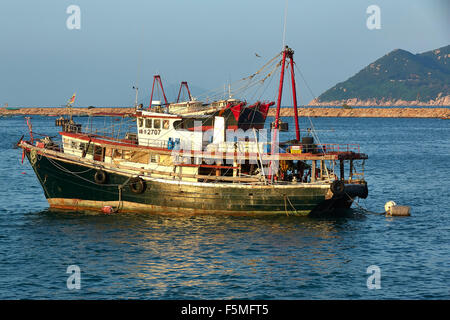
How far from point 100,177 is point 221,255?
34.3ft

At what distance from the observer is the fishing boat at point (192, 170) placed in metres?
33.2

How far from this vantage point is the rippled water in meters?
23.1

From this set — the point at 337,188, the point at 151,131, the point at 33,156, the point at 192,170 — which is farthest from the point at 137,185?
the point at 337,188

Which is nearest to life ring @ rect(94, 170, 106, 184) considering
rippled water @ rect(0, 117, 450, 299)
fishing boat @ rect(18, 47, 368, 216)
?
fishing boat @ rect(18, 47, 368, 216)

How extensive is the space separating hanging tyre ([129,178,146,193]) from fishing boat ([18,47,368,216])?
0.22 ft

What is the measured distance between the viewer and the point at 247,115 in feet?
132

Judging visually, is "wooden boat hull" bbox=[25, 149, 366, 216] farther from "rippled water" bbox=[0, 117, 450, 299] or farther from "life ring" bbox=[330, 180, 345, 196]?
"rippled water" bbox=[0, 117, 450, 299]

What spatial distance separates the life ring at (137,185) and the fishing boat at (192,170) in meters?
0.07

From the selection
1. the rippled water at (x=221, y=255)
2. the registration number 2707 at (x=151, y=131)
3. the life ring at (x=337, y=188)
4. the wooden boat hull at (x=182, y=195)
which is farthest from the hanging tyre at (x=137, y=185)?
the life ring at (x=337, y=188)

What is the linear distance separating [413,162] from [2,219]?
49508 millimetres

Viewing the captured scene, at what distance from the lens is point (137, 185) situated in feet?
111

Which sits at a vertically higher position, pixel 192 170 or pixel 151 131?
pixel 151 131

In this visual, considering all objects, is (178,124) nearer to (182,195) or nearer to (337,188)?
(182,195)

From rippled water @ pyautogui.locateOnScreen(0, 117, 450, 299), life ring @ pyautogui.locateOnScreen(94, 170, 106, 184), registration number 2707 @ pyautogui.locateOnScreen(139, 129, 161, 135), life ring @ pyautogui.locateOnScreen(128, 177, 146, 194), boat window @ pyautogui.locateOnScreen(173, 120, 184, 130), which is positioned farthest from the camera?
registration number 2707 @ pyautogui.locateOnScreen(139, 129, 161, 135)
